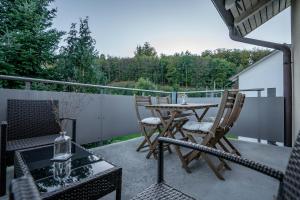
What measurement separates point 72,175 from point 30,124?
1441mm

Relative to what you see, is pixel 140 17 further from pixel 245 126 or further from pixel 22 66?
pixel 245 126

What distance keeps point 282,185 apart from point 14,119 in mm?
2559

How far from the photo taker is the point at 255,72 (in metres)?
13.1

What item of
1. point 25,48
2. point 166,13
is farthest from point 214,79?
point 25,48

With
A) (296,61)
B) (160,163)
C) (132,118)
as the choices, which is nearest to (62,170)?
(160,163)

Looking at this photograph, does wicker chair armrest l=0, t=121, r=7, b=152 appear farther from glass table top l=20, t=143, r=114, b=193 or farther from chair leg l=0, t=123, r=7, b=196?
glass table top l=20, t=143, r=114, b=193

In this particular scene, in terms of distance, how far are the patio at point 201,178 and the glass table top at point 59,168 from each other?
0.48 m

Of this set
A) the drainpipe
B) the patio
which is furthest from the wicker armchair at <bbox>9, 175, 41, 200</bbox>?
the drainpipe

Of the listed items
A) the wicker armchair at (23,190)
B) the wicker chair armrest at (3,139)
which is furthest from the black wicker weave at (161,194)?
the wicker chair armrest at (3,139)

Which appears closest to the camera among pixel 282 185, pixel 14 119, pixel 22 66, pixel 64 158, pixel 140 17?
pixel 282 185

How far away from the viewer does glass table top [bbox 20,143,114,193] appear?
1.11 m

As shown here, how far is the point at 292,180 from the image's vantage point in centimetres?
72

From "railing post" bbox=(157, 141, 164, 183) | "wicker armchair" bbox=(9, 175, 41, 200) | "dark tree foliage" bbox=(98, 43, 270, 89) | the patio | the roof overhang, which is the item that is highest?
"dark tree foliage" bbox=(98, 43, 270, 89)

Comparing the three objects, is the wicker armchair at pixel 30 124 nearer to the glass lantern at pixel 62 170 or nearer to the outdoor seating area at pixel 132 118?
the outdoor seating area at pixel 132 118
